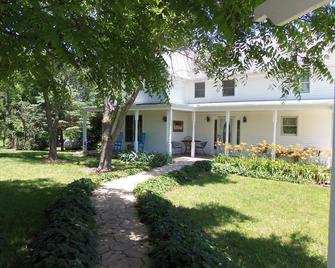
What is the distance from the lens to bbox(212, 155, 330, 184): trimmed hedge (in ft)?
44.2

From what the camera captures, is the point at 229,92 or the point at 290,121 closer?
the point at 290,121

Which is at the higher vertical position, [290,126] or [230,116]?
[230,116]

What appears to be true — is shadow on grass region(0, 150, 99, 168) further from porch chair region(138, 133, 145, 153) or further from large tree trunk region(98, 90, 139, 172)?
porch chair region(138, 133, 145, 153)

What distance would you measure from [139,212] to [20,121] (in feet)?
68.0

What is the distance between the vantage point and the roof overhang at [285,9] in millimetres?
1527

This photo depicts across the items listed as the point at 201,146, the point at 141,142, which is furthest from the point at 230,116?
the point at 141,142

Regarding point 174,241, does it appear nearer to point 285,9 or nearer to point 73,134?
point 285,9

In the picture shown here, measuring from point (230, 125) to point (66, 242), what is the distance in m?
18.2

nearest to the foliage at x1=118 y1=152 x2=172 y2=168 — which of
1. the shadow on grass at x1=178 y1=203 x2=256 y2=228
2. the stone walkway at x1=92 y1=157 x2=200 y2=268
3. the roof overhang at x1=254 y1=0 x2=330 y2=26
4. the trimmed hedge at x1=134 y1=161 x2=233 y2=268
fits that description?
the stone walkway at x1=92 y1=157 x2=200 y2=268

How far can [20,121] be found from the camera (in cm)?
2550

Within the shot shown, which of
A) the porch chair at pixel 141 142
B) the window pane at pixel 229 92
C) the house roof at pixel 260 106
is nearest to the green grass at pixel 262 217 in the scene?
the house roof at pixel 260 106

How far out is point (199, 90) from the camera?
22906 millimetres

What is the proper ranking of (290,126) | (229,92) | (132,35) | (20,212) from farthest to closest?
(229,92) → (290,126) → (20,212) → (132,35)

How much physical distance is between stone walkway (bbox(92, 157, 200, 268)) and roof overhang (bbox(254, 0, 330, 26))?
4.01m
